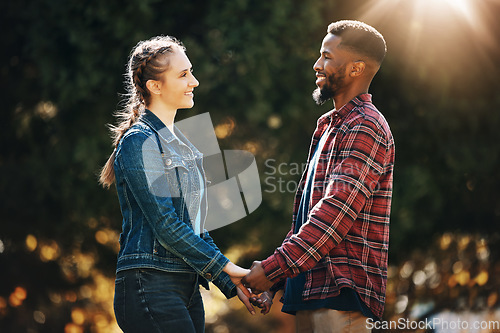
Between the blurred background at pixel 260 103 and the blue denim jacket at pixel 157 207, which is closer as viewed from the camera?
the blue denim jacket at pixel 157 207

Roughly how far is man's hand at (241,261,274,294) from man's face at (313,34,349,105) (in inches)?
37.2

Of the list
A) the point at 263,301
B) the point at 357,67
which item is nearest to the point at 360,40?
the point at 357,67

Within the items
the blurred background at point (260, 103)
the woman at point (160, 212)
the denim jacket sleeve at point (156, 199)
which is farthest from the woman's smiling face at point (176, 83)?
the blurred background at point (260, 103)

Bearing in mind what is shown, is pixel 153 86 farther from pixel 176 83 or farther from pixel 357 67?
pixel 357 67

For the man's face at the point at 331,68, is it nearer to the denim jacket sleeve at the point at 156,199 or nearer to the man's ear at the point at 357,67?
the man's ear at the point at 357,67

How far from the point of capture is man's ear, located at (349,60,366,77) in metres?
3.16

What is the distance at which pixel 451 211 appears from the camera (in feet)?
22.9

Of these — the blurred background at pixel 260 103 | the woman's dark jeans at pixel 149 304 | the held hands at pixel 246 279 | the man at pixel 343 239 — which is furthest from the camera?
the blurred background at pixel 260 103

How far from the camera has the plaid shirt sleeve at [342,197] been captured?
115 inches

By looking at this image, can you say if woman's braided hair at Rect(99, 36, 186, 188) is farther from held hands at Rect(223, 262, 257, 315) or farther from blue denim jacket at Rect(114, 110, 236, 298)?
held hands at Rect(223, 262, 257, 315)

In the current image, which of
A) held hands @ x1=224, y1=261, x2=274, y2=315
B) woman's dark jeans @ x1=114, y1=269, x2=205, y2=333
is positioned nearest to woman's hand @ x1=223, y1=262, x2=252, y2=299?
held hands @ x1=224, y1=261, x2=274, y2=315

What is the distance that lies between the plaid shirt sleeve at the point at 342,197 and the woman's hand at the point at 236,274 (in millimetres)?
156

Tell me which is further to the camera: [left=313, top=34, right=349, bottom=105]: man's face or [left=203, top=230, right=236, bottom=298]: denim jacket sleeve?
[left=313, top=34, right=349, bottom=105]: man's face

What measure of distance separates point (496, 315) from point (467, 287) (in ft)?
1.54
